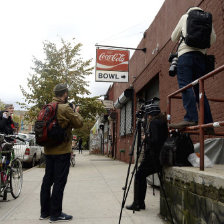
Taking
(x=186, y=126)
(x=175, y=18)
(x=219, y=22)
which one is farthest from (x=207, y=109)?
(x=175, y=18)

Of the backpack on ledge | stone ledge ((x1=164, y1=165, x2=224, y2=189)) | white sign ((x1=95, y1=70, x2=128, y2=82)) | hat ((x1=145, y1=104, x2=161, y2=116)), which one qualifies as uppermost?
white sign ((x1=95, y1=70, x2=128, y2=82))

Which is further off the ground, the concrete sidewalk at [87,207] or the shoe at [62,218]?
the shoe at [62,218]

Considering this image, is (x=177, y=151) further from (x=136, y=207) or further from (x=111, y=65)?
(x=111, y=65)

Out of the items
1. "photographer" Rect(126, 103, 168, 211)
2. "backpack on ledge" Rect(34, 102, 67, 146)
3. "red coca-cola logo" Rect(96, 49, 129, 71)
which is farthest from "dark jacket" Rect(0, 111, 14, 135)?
"red coca-cola logo" Rect(96, 49, 129, 71)

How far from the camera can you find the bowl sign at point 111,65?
1075 cm

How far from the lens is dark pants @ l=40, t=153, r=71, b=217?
3.80 metres

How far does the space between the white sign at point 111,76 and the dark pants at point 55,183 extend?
23.2 feet

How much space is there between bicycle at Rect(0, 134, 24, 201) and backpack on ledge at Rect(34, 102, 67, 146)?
1085 millimetres

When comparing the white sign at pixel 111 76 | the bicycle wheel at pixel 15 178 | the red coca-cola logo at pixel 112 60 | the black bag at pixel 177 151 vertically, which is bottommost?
the bicycle wheel at pixel 15 178

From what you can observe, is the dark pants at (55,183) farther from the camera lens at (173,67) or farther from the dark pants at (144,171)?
the camera lens at (173,67)

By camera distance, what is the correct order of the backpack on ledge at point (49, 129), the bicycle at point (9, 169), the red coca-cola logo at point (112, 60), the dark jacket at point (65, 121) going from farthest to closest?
the red coca-cola logo at point (112, 60) < the bicycle at point (9, 169) < the dark jacket at point (65, 121) < the backpack on ledge at point (49, 129)

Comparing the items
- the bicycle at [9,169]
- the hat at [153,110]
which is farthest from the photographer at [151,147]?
the bicycle at [9,169]

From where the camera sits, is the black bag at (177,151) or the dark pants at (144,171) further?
the dark pants at (144,171)

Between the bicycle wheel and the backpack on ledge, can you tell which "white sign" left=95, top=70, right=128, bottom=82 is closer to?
the bicycle wheel
